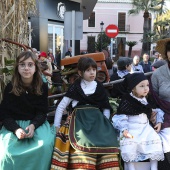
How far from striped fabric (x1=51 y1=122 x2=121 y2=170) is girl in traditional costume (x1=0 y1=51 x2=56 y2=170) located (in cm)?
8

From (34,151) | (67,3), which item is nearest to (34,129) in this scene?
(34,151)

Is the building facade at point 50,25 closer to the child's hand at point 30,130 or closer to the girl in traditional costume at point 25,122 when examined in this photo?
the girl in traditional costume at point 25,122

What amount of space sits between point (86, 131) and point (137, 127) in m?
0.57

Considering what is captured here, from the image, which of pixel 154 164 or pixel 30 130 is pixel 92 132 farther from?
pixel 154 164

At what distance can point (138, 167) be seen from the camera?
3.14 m

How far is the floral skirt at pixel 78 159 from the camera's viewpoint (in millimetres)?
2768

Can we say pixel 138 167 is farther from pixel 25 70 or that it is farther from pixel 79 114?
pixel 25 70

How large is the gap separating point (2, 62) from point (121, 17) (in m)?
46.1

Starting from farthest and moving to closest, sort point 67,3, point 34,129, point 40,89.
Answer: point 67,3 → point 40,89 → point 34,129

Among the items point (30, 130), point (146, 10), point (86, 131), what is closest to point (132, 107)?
point (86, 131)

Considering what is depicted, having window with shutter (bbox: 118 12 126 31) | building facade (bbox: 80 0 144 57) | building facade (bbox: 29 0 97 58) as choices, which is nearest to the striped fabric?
building facade (bbox: 29 0 97 58)

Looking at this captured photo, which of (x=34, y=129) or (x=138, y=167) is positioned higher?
(x=34, y=129)

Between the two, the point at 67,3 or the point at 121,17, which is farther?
the point at 121,17

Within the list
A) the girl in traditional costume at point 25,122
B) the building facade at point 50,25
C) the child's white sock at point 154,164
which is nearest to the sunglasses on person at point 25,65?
the girl in traditional costume at point 25,122
